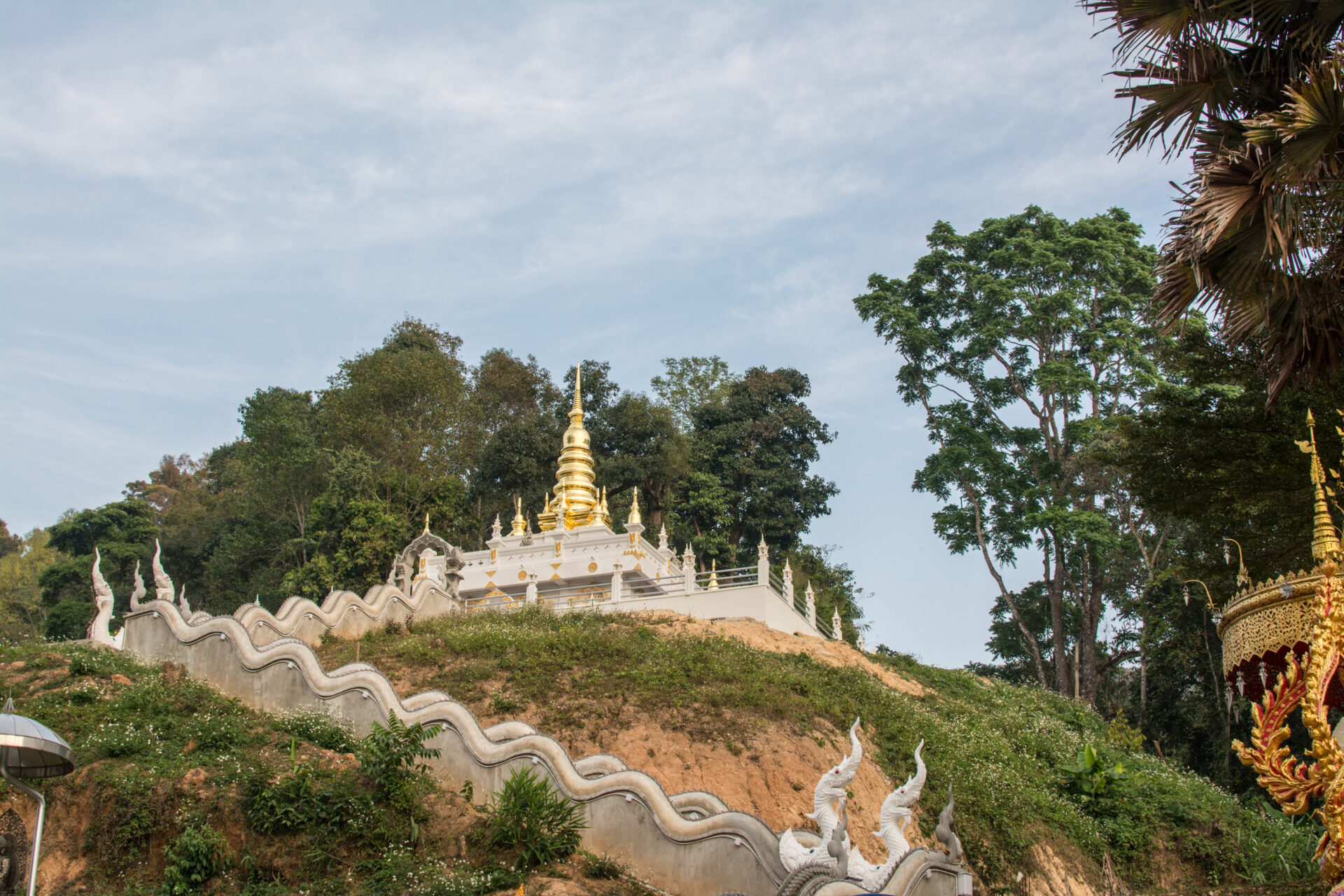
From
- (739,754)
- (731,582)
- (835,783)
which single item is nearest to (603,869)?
(835,783)

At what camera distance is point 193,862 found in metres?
11.9

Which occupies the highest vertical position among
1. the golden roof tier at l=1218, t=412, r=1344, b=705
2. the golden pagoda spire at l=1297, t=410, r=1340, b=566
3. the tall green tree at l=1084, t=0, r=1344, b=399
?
the tall green tree at l=1084, t=0, r=1344, b=399

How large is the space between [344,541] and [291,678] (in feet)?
69.5

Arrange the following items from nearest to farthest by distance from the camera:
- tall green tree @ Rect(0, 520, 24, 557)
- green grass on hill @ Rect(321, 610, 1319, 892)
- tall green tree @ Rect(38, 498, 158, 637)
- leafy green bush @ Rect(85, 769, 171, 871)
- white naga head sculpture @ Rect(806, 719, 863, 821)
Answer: white naga head sculpture @ Rect(806, 719, 863, 821) < leafy green bush @ Rect(85, 769, 171, 871) < green grass on hill @ Rect(321, 610, 1319, 892) < tall green tree @ Rect(38, 498, 158, 637) < tall green tree @ Rect(0, 520, 24, 557)

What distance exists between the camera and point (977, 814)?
17.2m

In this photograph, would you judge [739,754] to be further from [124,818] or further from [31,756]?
[31,756]

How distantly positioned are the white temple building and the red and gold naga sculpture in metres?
16.6

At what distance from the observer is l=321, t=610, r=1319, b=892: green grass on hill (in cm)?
1778

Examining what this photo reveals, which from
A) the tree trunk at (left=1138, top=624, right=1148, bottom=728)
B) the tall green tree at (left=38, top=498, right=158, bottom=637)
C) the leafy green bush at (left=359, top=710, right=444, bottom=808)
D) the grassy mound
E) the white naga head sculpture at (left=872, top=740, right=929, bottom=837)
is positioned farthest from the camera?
the tall green tree at (left=38, top=498, right=158, bottom=637)

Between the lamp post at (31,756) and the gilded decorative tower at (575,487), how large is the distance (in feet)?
80.0

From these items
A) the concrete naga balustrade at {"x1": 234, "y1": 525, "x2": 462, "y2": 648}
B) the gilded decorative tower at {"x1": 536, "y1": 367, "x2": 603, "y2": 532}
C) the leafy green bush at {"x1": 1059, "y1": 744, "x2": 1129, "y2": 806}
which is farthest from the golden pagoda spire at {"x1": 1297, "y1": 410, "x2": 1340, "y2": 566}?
the gilded decorative tower at {"x1": 536, "y1": 367, "x2": 603, "y2": 532}

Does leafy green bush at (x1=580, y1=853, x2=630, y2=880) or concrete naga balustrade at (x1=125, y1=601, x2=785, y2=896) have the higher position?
concrete naga balustrade at (x1=125, y1=601, x2=785, y2=896)

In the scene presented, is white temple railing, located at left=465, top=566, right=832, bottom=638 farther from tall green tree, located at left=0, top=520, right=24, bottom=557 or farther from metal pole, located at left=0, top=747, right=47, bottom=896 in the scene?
tall green tree, located at left=0, top=520, right=24, bottom=557

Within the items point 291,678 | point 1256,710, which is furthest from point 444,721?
point 1256,710
